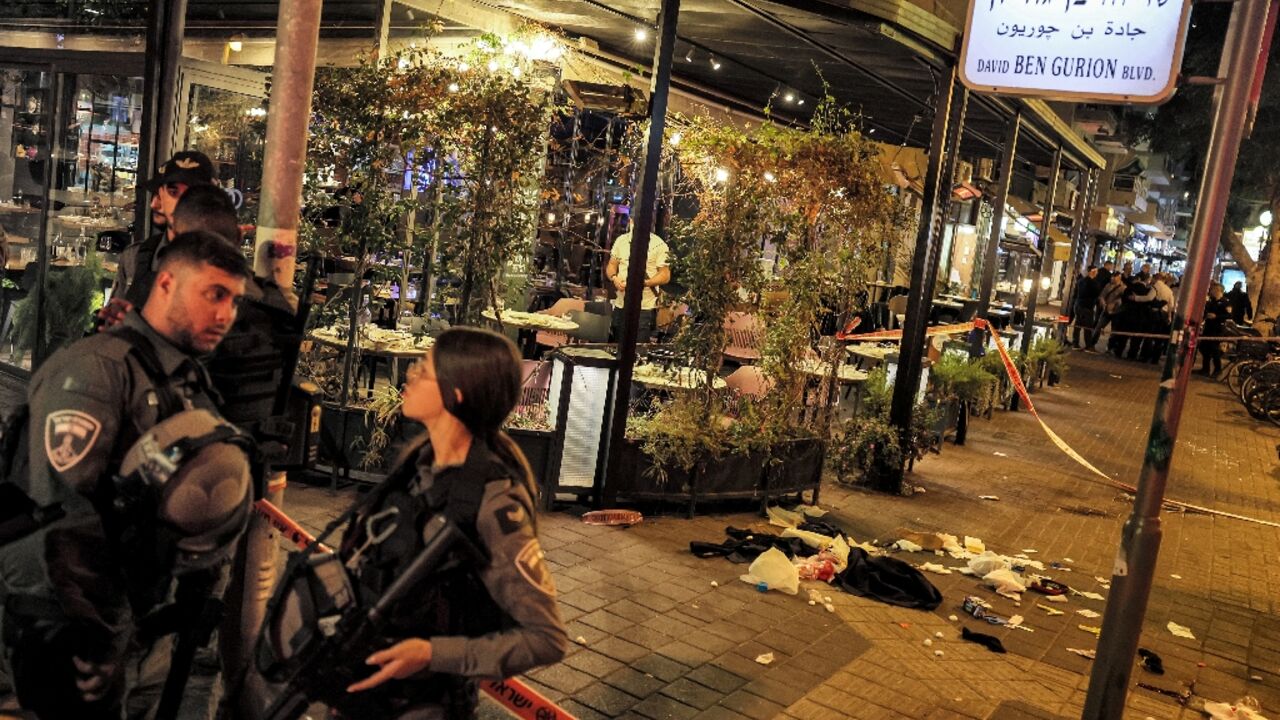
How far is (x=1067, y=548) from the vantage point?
30.5 feet

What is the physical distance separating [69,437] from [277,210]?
1867 mm

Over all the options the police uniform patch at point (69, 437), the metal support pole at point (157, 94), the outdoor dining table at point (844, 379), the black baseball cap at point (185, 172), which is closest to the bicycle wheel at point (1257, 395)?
the outdoor dining table at point (844, 379)

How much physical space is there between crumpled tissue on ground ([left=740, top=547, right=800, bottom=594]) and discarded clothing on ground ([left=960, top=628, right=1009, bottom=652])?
3.44 ft

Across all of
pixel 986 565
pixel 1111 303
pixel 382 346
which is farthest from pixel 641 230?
pixel 1111 303

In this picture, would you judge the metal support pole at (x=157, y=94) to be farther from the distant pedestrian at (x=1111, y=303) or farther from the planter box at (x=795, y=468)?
the distant pedestrian at (x=1111, y=303)

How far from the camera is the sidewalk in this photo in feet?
18.0

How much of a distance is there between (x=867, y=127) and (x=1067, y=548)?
10.7 metres

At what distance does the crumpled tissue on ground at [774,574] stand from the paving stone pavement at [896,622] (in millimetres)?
152

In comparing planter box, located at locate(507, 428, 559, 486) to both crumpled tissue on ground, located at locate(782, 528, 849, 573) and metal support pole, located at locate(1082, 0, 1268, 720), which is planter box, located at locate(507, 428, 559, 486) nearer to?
crumpled tissue on ground, located at locate(782, 528, 849, 573)

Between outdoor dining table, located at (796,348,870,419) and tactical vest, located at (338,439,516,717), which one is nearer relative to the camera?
tactical vest, located at (338,439,516,717)

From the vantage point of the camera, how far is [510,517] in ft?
8.34

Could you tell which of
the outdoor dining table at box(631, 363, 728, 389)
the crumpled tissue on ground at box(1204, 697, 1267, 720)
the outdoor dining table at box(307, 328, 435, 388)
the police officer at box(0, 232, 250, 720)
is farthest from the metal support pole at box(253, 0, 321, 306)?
the crumpled tissue on ground at box(1204, 697, 1267, 720)

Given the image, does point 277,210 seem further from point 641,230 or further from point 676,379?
point 676,379

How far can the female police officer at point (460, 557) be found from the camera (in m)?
2.49
